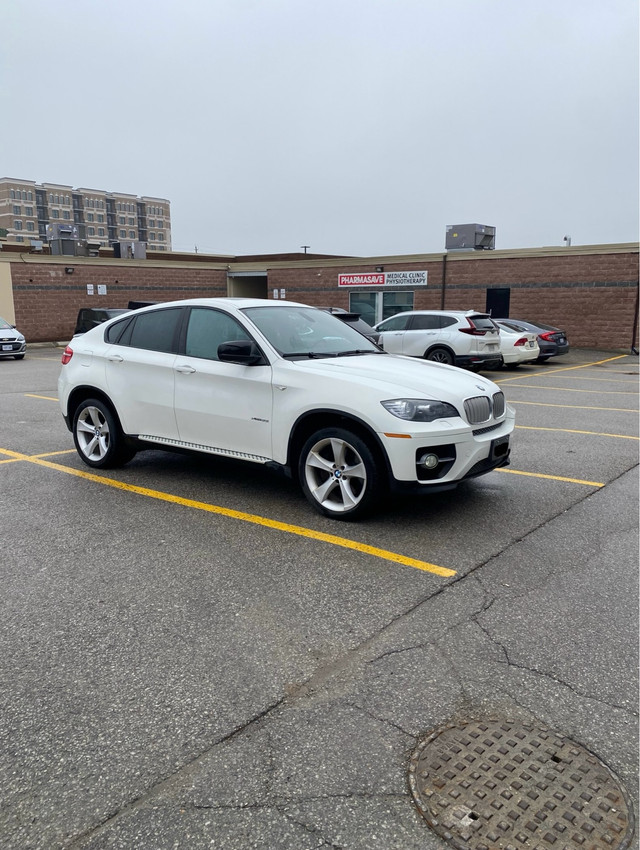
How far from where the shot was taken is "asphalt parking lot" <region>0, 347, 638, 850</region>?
2463 mm

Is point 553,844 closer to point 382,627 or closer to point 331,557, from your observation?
point 382,627

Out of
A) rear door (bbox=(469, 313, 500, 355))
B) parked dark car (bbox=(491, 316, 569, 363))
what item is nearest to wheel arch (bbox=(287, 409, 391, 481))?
rear door (bbox=(469, 313, 500, 355))

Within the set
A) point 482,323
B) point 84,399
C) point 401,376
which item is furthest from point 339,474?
point 482,323

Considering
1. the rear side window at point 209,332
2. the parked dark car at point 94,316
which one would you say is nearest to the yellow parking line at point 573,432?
the rear side window at point 209,332

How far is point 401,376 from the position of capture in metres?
5.50

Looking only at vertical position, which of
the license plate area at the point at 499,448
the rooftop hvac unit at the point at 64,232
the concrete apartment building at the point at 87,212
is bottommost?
the license plate area at the point at 499,448

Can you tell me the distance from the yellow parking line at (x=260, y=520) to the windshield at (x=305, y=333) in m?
1.40

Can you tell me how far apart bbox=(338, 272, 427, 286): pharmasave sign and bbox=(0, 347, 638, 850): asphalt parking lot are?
72.5ft

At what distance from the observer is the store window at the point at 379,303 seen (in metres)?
28.3

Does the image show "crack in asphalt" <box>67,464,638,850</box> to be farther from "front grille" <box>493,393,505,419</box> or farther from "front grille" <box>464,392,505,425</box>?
"front grille" <box>493,393,505,419</box>

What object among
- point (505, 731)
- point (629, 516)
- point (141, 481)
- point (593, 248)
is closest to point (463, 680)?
point (505, 731)

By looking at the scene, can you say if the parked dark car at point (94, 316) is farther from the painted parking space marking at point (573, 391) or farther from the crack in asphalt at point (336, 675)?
the crack in asphalt at point (336, 675)

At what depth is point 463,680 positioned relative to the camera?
3.22 metres

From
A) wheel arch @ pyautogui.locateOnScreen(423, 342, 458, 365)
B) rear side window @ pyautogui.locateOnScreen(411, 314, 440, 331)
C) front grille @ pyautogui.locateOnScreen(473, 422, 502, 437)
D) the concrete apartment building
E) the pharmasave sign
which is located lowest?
wheel arch @ pyautogui.locateOnScreen(423, 342, 458, 365)
